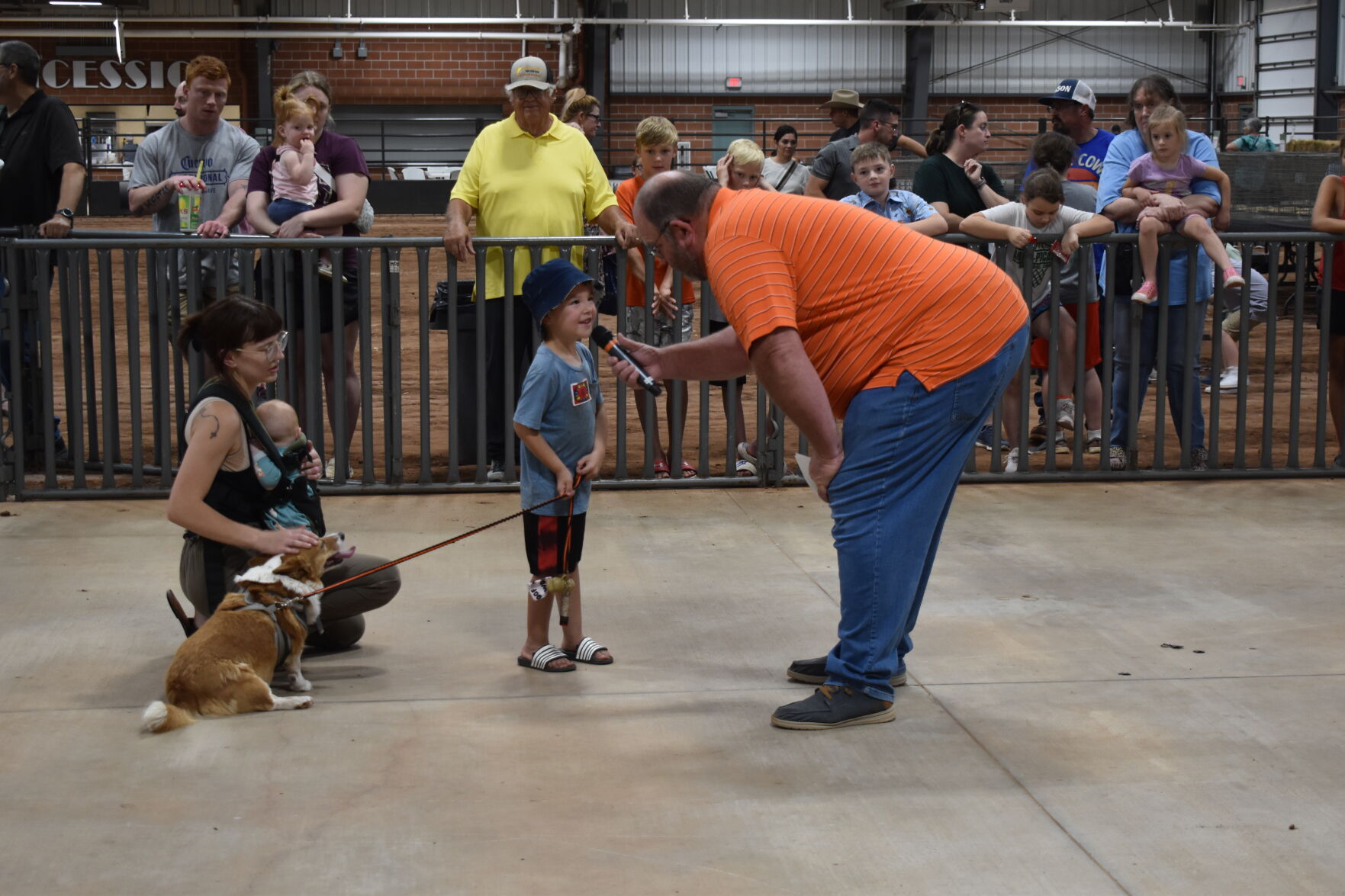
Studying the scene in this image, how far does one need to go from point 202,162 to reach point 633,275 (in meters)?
2.13

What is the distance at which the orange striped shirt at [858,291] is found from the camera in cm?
356

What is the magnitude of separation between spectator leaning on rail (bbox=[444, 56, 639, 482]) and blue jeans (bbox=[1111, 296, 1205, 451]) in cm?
257

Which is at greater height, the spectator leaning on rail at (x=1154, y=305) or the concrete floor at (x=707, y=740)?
the spectator leaning on rail at (x=1154, y=305)

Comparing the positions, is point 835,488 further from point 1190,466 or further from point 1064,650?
point 1190,466

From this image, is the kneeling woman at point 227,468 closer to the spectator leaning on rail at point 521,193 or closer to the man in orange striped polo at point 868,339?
the man in orange striped polo at point 868,339

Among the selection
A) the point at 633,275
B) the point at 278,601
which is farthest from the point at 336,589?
the point at 633,275

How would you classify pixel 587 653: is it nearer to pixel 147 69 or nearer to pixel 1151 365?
pixel 1151 365

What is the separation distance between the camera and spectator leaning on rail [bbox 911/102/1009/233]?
755 cm

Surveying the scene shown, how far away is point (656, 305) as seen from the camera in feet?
21.5

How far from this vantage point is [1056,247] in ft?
23.1

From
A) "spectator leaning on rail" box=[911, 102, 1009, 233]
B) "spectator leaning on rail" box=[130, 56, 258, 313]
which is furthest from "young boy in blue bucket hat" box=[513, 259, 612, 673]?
"spectator leaning on rail" box=[911, 102, 1009, 233]

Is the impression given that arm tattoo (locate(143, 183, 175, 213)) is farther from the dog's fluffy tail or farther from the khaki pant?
the dog's fluffy tail

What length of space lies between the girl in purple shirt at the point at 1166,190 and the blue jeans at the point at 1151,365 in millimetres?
179

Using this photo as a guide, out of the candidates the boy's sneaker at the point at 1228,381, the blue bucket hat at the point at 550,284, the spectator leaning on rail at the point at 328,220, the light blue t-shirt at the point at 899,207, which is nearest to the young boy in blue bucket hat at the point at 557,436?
the blue bucket hat at the point at 550,284
